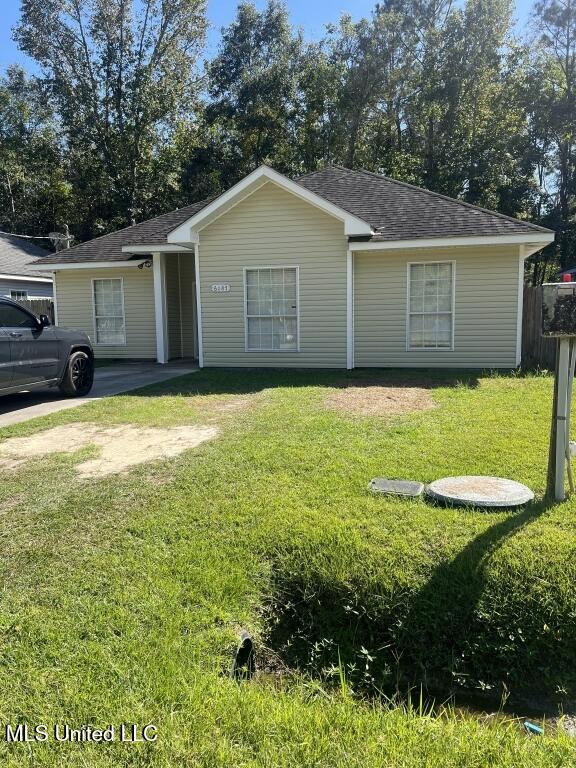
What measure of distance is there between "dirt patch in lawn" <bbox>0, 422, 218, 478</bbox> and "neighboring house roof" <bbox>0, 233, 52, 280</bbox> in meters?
15.2

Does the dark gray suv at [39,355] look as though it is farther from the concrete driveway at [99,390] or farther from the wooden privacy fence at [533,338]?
the wooden privacy fence at [533,338]

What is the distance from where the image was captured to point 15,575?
348 cm

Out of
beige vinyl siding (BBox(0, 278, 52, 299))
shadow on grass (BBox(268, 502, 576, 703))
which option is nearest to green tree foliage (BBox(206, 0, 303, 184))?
beige vinyl siding (BBox(0, 278, 52, 299))

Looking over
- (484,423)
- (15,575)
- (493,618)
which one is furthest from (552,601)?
(484,423)

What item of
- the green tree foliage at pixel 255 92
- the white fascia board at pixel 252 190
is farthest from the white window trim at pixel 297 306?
the green tree foliage at pixel 255 92

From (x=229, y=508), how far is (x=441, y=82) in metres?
28.5

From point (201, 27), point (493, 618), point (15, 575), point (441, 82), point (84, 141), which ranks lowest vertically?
point (493, 618)

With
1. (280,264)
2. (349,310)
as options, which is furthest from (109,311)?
(349,310)

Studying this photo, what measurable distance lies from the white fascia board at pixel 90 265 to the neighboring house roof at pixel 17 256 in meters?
5.42

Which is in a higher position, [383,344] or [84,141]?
[84,141]

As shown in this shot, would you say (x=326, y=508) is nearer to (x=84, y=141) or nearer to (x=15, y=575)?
(x=15, y=575)

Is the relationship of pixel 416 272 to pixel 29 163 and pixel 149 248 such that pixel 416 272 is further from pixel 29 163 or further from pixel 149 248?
pixel 29 163

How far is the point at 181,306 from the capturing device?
53.0 feet

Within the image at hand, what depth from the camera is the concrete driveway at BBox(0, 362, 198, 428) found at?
8.45 m
